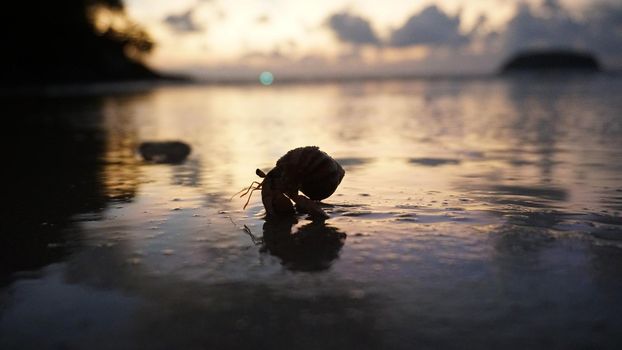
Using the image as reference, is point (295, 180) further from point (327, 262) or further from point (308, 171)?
point (327, 262)

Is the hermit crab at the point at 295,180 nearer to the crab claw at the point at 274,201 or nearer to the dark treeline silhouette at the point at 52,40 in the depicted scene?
the crab claw at the point at 274,201

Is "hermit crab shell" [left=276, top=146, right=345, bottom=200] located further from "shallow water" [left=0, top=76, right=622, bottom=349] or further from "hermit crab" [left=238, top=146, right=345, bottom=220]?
"shallow water" [left=0, top=76, right=622, bottom=349]

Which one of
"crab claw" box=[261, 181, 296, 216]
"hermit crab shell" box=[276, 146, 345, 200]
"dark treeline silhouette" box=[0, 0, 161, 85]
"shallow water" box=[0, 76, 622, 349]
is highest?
"dark treeline silhouette" box=[0, 0, 161, 85]

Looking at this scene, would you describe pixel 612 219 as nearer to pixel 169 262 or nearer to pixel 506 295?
pixel 506 295

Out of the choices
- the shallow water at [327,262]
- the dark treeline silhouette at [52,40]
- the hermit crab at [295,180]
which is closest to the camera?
the shallow water at [327,262]

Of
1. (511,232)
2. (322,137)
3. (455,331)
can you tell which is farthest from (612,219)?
(322,137)

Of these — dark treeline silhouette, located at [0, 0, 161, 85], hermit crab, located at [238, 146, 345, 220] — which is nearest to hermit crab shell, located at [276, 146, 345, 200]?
hermit crab, located at [238, 146, 345, 220]

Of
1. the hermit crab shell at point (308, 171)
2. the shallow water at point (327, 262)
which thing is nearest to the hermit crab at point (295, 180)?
the hermit crab shell at point (308, 171)

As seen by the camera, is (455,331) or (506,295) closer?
(455,331)
